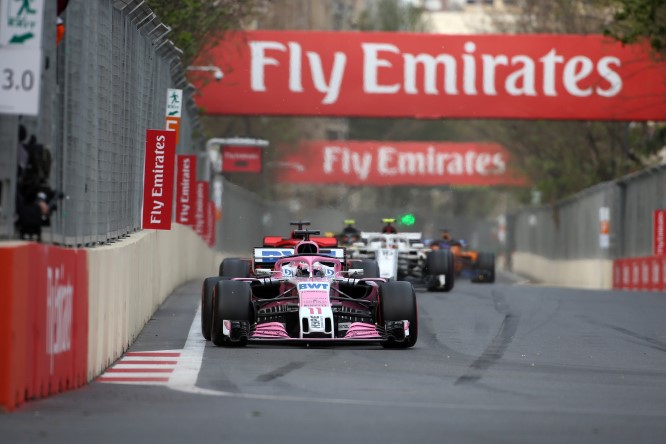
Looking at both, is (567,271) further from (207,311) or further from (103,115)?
(103,115)

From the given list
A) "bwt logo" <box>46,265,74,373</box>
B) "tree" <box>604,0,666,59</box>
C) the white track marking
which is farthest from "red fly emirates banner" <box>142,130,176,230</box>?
"tree" <box>604,0,666,59</box>

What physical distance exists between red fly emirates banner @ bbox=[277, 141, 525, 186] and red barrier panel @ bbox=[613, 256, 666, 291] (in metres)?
32.1

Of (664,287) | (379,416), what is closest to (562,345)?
(379,416)

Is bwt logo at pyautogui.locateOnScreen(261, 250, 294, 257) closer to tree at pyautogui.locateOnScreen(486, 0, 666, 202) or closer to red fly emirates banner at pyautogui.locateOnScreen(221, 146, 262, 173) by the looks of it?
red fly emirates banner at pyautogui.locateOnScreen(221, 146, 262, 173)

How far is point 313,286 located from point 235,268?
14.3 ft

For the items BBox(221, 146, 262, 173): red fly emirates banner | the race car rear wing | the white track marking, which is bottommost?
the white track marking

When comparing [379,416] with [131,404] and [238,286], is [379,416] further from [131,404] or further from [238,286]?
[238,286]

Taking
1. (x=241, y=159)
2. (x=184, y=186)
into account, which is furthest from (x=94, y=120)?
(x=241, y=159)

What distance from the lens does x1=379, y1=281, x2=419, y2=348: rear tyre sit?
56.1 ft

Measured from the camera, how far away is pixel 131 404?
11094 mm

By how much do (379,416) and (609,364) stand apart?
5558 mm

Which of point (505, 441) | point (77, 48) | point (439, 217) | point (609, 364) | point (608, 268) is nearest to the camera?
point (505, 441)

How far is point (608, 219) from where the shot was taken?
48.9m

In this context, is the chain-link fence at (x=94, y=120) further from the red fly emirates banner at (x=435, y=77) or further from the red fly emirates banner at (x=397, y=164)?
the red fly emirates banner at (x=397, y=164)
